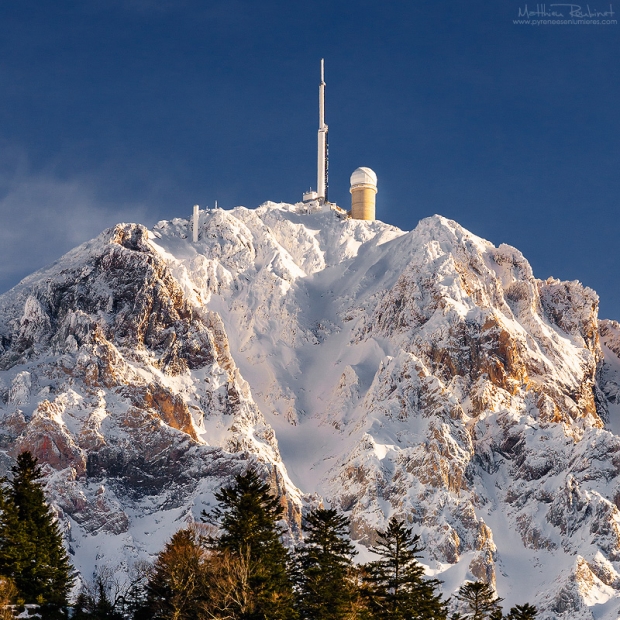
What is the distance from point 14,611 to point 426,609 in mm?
37812

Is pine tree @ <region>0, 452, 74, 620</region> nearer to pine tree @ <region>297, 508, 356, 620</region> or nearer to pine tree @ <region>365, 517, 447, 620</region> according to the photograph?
pine tree @ <region>297, 508, 356, 620</region>

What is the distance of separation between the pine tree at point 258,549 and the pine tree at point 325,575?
7.27 ft

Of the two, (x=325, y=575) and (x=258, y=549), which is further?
(x=325, y=575)

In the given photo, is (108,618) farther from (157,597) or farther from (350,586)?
(350,586)

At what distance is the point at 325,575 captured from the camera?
434 feet

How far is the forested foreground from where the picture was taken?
128 metres

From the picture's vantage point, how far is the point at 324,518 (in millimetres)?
135625

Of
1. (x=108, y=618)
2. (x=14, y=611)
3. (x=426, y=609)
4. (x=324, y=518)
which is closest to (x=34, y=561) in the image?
(x=14, y=611)

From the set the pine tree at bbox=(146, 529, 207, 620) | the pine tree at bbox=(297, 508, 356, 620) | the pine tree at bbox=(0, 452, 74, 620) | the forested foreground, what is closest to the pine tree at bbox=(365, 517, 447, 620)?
the forested foreground

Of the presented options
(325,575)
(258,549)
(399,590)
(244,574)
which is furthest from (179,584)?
(399,590)

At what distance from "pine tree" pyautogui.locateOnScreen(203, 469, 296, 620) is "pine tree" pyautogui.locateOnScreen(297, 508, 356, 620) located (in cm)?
222

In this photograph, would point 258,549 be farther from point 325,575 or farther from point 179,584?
point 179,584

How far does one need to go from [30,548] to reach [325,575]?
2772 centimetres

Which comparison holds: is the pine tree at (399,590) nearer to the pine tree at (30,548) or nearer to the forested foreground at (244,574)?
the forested foreground at (244,574)
